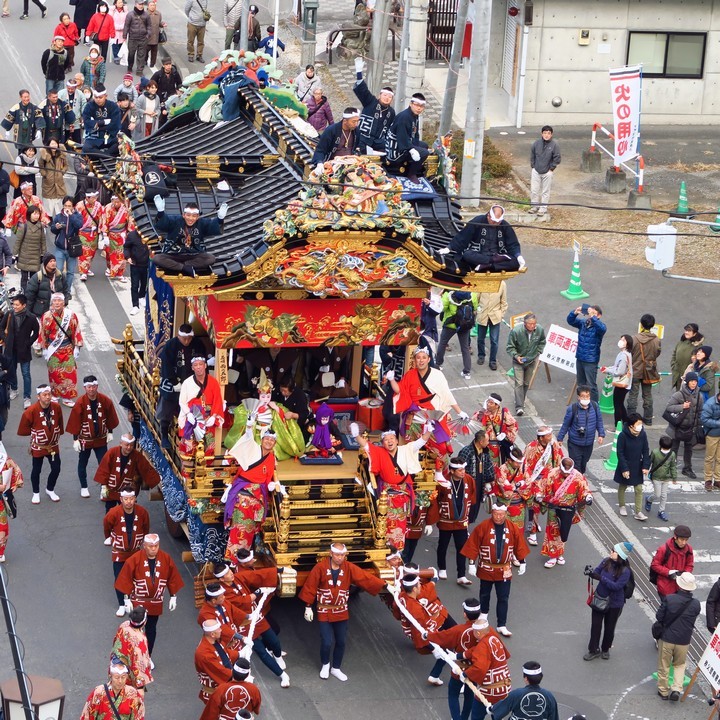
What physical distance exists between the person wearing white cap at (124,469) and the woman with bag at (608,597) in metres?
5.50

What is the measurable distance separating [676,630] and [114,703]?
5.95 meters

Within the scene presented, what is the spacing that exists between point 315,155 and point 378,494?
4172 mm

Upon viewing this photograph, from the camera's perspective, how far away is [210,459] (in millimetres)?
18297

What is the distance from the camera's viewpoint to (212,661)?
53.0 feet

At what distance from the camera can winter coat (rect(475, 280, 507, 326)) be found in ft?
81.4

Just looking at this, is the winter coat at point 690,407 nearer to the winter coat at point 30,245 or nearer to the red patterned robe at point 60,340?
the red patterned robe at point 60,340

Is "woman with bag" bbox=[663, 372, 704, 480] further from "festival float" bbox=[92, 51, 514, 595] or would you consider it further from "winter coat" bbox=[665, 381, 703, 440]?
"festival float" bbox=[92, 51, 514, 595]

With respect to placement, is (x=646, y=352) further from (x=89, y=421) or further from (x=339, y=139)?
(x=89, y=421)

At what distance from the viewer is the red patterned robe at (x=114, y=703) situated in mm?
15250

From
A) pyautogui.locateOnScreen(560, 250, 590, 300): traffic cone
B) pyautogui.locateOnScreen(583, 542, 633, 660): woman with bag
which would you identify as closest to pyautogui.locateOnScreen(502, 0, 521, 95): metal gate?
pyautogui.locateOnScreen(560, 250, 590, 300): traffic cone

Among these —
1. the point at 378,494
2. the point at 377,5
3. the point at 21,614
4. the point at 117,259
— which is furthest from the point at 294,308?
the point at 377,5

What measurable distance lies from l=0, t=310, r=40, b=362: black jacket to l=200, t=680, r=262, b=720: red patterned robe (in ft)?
27.4

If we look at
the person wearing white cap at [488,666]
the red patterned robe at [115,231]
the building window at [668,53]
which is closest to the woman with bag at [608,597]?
the person wearing white cap at [488,666]

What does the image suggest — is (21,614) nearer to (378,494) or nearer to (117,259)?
(378,494)
